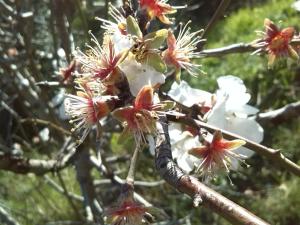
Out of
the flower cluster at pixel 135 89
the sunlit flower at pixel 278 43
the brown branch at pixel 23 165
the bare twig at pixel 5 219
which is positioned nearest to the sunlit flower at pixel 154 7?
the flower cluster at pixel 135 89

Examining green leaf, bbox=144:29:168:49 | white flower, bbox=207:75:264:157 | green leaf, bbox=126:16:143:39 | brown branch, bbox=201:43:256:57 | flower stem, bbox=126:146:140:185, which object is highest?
green leaf, bbox=126:16:143:39

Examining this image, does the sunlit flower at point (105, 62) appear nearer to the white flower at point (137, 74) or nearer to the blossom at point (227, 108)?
the white flower at point (137, 74)

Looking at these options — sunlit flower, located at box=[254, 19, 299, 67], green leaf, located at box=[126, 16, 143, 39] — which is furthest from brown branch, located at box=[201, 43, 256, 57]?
green leaf, located at box=[126, 16, 143, 39]

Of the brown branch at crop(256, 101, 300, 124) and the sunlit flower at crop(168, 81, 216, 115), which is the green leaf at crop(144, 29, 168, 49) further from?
the brown branch at crop(256, 101, 300, 124)

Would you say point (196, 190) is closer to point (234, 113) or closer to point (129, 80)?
point (129, 80)

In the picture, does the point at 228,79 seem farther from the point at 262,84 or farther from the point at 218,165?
the point at 262,84
